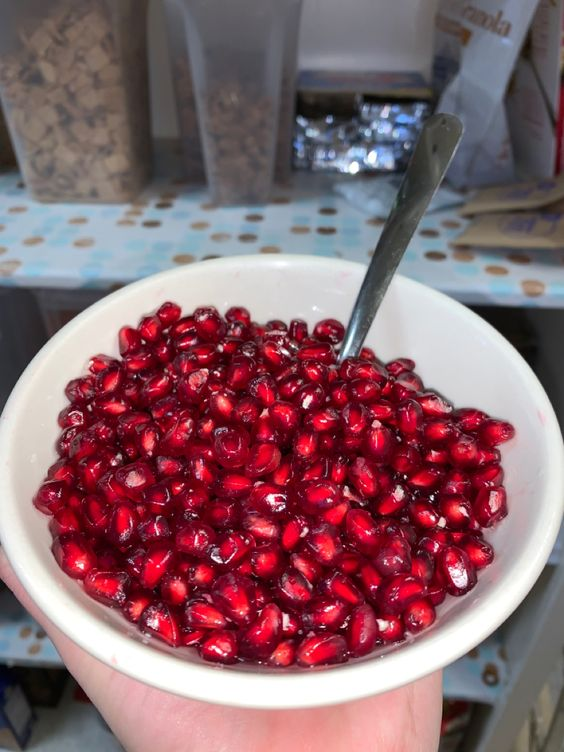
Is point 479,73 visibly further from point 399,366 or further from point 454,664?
point 454,664

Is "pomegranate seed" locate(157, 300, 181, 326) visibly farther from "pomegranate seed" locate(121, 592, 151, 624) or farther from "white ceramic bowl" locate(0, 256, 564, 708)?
"pomegranate seed" locate(121, 592, 151, 624)

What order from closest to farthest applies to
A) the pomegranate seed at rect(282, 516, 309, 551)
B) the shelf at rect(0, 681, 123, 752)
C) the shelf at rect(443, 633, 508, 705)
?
the pomegranate seed at rect(282, 516, 309, 551)
the shelf at rect(443, 633, 508, 705)
the shelf at rect(0, 681, 123, 752)

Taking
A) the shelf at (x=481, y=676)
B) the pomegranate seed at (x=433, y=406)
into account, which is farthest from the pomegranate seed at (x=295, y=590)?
the shelf at (x=481, y=676)

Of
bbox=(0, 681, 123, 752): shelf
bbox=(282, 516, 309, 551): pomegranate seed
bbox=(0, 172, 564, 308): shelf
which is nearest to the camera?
bbox=(282, 516, 309, 551): pomegranate seed

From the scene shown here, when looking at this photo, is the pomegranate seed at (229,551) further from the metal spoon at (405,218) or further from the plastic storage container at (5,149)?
the plastic storage container at (5,149)

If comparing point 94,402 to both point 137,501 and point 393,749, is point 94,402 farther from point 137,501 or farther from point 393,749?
point 393,749

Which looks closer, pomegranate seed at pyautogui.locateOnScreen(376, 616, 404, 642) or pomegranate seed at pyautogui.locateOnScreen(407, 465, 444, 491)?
pomegranate seed at pyautogui.locateOnScreen(376, 616, 404, 642)

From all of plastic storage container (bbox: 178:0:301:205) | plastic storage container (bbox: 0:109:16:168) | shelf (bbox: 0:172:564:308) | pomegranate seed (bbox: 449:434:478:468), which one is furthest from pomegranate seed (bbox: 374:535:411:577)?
plastic storage container (bbox: 0:109:16:168)

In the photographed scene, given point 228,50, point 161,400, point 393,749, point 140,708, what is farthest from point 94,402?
point 228,50
